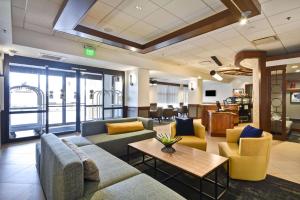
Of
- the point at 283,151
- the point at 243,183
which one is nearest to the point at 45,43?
the point at 243,183

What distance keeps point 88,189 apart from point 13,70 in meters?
4.97

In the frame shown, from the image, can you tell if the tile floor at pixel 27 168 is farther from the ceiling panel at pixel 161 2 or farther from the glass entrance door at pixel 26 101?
the ceiling panel at pixel 161 2

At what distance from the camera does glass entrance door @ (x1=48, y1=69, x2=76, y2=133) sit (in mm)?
5387

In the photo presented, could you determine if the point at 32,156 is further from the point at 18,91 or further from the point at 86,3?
the point at 86,3

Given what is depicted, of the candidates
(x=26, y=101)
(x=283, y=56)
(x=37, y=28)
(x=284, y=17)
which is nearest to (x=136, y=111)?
(x=26, y=101)

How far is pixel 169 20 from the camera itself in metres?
3.22

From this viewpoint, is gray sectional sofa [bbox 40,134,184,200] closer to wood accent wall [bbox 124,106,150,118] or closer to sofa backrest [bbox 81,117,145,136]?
sofa backrest [bbox 81,117,145,136]

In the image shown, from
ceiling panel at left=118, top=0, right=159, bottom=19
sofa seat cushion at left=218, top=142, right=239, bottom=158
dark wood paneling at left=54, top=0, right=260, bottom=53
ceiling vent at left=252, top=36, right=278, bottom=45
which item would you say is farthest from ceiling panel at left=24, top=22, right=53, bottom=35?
ceiling vent at left=252, top=36, right=278, bottom=45

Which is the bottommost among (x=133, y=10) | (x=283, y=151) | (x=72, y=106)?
(x=283, y=151)

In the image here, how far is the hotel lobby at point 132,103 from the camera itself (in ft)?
6.61

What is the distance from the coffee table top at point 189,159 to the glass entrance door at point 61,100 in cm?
404

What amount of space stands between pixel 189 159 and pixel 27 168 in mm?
2956

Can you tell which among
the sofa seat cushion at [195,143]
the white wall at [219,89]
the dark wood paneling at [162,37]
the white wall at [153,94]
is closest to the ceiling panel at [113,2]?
the dark wood paneling at [162,37]

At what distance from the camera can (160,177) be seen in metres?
2.64
